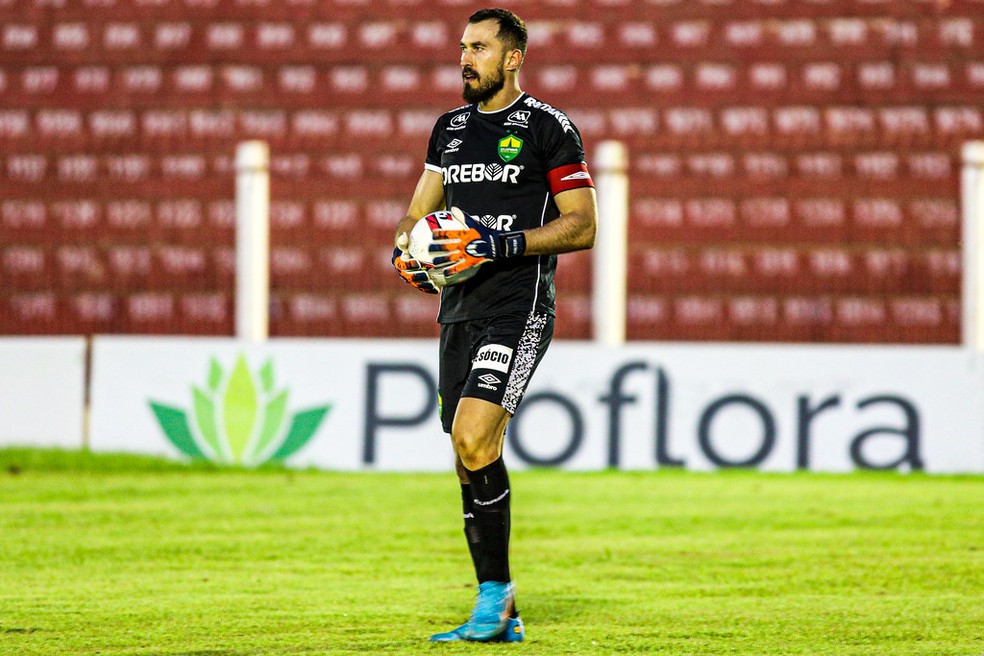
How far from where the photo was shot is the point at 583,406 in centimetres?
1059

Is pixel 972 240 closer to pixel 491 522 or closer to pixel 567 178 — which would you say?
pixel 567 178

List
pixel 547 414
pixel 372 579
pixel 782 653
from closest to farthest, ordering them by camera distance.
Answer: pixel 782 653 → pixel 372 579 → pixel 547 414

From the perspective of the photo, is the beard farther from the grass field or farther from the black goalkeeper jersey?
the grass field

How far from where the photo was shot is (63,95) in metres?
14.5

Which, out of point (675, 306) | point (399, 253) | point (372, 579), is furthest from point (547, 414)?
point (399, 253)

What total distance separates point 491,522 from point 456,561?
1.99m

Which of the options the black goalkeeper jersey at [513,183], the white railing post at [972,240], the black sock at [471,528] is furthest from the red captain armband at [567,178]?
the white railing post at [972,240]

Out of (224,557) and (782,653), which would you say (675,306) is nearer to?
(224,557)

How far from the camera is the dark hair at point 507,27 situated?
4.92 metres

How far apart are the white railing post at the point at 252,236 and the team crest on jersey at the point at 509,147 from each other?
6.44m

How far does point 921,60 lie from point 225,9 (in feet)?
19.4

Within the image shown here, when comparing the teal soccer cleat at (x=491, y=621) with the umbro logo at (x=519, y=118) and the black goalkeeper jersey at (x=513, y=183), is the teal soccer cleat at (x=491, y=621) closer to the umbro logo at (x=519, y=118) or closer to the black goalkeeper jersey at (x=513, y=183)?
the black goalkeeper jersey at (x=513, y=183)

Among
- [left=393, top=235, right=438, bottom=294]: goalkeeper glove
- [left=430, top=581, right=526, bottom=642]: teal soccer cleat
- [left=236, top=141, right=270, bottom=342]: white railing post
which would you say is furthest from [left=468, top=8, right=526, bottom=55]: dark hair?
[left=236, top=141, right=270, bottom=342]: white railing post

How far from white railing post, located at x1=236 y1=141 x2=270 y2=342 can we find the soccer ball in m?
6.42
